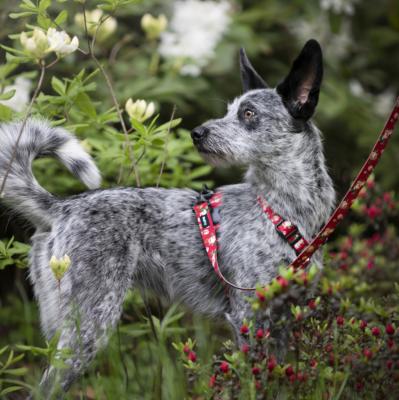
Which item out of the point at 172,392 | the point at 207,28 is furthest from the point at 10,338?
the point at 207,28

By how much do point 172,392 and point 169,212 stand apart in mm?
928

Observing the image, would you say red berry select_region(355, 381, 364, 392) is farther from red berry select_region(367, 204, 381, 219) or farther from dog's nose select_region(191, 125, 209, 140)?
red berry select_region(367, 204, 381, 219)

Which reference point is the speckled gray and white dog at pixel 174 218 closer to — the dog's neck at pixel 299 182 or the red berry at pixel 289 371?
the dog's neck at pixel 299 182

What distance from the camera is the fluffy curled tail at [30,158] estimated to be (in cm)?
326

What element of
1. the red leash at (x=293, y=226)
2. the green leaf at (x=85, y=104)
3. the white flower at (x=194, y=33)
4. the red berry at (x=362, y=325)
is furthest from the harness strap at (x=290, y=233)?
the white flower at (x=194, y=33)

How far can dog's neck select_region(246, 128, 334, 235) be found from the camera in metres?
3.49

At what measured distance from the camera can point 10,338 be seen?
4895 millimetres

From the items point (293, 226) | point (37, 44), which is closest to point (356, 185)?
point (293, 226)

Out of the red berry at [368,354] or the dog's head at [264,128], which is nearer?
the red berry at [368,354]

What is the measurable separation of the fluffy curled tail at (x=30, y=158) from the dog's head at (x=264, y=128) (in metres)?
0.64

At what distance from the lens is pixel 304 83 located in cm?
346

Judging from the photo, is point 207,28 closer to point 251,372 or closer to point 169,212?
point 169,212

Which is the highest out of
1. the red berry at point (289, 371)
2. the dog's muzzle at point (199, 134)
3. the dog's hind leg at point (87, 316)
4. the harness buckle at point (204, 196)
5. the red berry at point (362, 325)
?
the dog's muzzle at point (199, 134)

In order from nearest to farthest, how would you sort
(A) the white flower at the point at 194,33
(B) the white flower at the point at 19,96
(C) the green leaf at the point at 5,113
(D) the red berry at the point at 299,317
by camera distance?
1. (D) the red berry at the point at 299,317
2. (C) the green leaf at the point at 5,113
3. (B) the white flower at the point at 19,96
4. (A) the white flower at the point at 194,33
